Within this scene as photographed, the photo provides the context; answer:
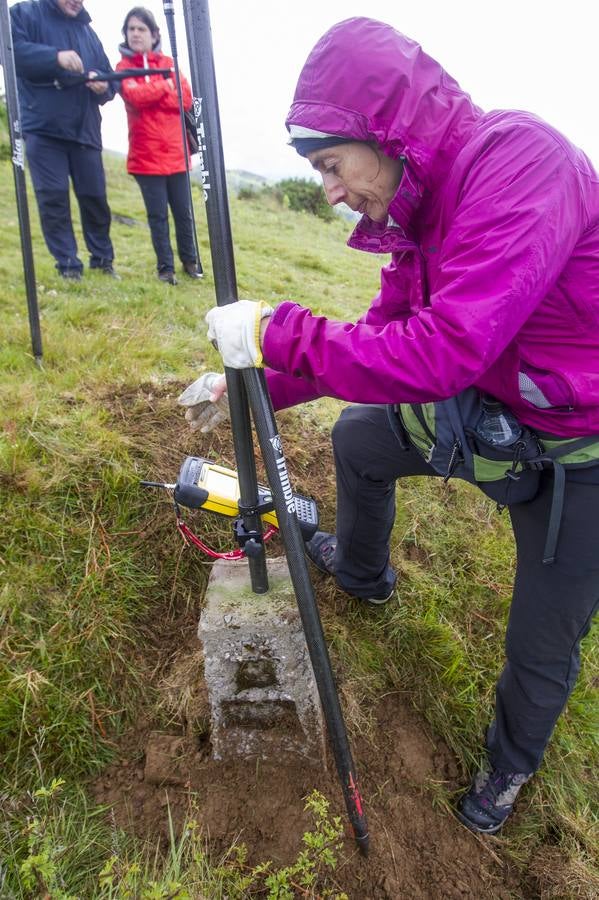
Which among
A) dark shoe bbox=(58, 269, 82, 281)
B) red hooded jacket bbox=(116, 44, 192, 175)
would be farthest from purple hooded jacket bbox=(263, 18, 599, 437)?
red hooded jacket bbox=(116, 44, 192, 175)

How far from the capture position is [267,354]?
1808 mm

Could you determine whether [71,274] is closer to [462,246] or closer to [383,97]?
[383,97]

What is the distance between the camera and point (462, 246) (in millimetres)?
1602

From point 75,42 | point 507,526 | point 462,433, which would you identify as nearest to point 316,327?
point 462,433

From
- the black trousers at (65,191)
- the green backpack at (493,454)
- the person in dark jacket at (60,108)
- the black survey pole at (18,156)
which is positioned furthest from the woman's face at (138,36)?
the green backpack at (493,454)

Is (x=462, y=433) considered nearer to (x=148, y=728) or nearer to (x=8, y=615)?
Answer: (x=148, y=728)

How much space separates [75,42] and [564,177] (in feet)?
19.8

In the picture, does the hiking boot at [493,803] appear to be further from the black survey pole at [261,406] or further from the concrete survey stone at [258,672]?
the concrete survey stone at [258,672]

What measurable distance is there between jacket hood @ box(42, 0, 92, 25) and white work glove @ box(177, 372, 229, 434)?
5365 mm

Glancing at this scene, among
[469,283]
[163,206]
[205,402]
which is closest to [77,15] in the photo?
[163,206]

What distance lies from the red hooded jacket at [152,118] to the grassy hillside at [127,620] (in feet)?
9.04

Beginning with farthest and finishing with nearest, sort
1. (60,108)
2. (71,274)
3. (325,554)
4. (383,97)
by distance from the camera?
1. (71,274)
2. (60,108)
3. (325,554)
4. (383,97)

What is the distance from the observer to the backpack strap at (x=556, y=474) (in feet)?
6.41

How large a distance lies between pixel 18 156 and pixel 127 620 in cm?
322
